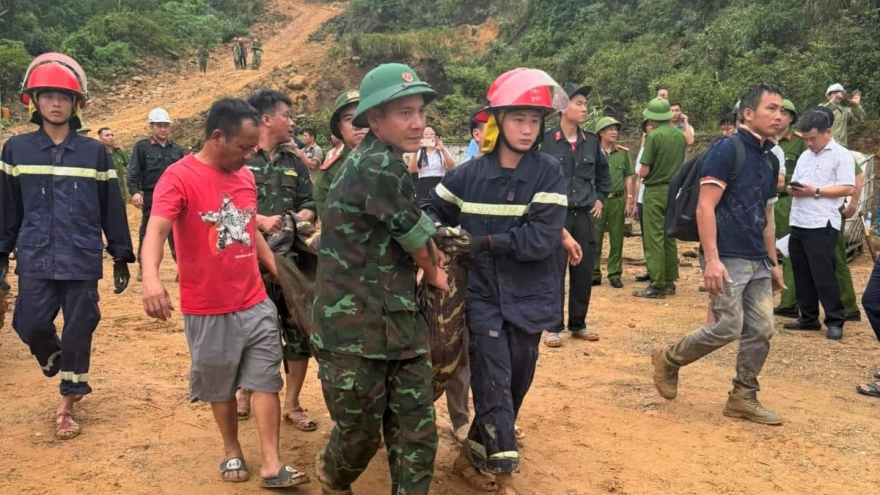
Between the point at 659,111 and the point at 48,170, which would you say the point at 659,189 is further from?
the point at 48,170

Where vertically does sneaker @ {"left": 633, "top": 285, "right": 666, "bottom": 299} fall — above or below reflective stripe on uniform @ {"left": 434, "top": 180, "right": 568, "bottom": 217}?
below

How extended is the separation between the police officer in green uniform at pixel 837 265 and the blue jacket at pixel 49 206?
5764mm

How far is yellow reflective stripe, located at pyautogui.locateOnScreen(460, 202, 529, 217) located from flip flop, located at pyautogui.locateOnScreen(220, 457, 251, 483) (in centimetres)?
178

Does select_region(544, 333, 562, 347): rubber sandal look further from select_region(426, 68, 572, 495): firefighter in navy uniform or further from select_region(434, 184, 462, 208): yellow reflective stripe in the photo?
select_region(434, 184, 462, 208): yellow reflective stripe

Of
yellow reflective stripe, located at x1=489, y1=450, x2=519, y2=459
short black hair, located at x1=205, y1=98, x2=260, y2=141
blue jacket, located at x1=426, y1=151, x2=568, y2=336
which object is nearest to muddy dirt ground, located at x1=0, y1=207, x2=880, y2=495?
yellow reflective stripe, located at x1=489, y1=450, x2=519, y2=459

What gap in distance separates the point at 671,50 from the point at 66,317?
70.7 ft

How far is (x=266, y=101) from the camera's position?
15.4 feet

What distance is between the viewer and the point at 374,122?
129 inches

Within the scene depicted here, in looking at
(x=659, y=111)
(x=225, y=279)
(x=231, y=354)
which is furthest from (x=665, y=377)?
(x=659, y=111)

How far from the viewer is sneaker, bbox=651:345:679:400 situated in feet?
17.1

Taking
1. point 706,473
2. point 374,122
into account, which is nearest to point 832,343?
point 706,473

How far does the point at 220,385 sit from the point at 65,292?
1472mm

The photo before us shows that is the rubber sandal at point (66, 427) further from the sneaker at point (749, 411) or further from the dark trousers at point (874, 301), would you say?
the dark trousers at point (874, 301)

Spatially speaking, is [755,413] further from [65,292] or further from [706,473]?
[65,292]
